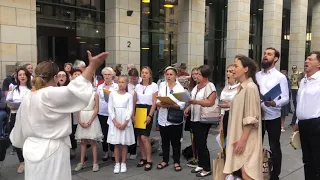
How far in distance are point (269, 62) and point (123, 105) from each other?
2492mm

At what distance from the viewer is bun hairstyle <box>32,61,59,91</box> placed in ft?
9.70

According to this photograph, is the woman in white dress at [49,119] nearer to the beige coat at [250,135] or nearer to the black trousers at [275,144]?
the beige coat at [250,135]

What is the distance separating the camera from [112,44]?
36.2 ft

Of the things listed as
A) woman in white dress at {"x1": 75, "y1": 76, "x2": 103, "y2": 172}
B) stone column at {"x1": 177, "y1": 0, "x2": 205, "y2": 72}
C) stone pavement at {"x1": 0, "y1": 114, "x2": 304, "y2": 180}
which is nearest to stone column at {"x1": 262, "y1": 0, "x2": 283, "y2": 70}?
stone column at {"x1": 177, "y1": 0, "x2": 205, "y2": 72}

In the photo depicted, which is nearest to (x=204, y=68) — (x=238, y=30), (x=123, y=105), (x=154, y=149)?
(x=123, y=105)

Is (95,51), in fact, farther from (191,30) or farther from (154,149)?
(154,149)

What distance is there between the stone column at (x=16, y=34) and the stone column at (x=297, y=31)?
1571 cm

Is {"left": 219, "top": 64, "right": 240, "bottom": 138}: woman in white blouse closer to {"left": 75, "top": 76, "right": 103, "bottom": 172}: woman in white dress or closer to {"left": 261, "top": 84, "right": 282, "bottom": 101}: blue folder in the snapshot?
{"left": 261, "top": 84, "right": 282, "bottom": 101}: blue folder

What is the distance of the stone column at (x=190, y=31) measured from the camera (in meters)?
13.4

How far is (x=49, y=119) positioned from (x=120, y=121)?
269 centimetres

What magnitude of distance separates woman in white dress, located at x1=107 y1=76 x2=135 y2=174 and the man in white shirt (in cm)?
273

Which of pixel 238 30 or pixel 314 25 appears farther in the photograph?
pixel 314 25

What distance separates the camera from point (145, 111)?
579 cm

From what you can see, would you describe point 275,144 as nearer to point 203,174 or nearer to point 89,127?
point 203,174
